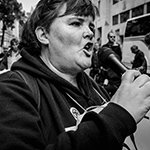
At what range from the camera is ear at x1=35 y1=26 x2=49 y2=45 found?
1495 mm

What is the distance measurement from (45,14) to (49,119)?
2.03 ft

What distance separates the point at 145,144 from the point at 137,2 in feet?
72.8

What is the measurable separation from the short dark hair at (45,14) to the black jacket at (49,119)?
0.72 feet

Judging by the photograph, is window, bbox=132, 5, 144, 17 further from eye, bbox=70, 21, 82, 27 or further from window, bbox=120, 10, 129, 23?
eye, bbox=70, 21, 82, 27

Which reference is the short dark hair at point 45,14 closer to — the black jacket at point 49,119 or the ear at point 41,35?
the ear at point 41,35

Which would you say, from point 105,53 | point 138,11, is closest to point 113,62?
point 105,53

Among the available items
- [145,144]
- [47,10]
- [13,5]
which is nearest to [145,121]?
[145,144]

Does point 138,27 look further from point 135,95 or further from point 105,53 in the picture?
point 135,95

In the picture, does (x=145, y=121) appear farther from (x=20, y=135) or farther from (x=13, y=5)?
(x=13, y=5)

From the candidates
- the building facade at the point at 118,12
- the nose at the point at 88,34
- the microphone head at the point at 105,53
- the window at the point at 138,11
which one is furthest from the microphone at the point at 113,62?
the window at the point at 138,11

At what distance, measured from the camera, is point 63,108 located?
4.11 ft

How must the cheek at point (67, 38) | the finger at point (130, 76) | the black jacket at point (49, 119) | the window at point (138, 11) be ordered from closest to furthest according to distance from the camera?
the black jacket at point (49, 119) → the finger at point (130, 76) → the cheek at point (67, 38) → the window at point (138, 11)

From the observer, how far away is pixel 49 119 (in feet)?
3.87

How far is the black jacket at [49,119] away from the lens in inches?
37.8
